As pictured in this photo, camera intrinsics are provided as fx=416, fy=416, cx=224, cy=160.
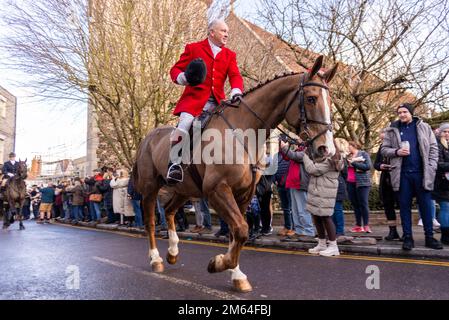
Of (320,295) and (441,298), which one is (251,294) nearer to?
(320,295)

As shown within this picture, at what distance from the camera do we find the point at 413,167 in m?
6.94

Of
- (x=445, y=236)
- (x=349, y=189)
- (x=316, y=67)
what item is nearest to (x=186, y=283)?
(x=316, y=67)

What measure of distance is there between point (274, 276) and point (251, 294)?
1016 mm

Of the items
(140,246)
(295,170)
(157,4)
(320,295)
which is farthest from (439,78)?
(320,295)

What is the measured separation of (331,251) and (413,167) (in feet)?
6.45

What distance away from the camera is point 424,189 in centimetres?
684

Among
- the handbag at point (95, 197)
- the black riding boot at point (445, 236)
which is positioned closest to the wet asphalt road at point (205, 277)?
the black riding boot at point (445, 236)

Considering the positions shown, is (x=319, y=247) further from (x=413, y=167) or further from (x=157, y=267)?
(x=157, y=267)

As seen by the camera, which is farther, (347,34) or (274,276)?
(347,34)

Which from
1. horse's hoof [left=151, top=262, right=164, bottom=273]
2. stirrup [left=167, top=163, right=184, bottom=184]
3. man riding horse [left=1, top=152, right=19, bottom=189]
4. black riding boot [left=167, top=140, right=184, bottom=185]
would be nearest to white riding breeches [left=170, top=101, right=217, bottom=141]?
black riding boot [left=167, top=140, right=184, bottom=185]

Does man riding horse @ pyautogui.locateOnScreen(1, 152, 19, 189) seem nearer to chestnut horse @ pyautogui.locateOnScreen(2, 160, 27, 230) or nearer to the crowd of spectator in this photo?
chestnut horse @ pyautogui.locateOnScreen(2, 160, 27, 230)

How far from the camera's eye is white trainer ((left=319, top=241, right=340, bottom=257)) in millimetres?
7109

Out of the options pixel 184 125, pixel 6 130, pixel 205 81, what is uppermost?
pixel 6 130

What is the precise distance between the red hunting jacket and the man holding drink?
3347mm
